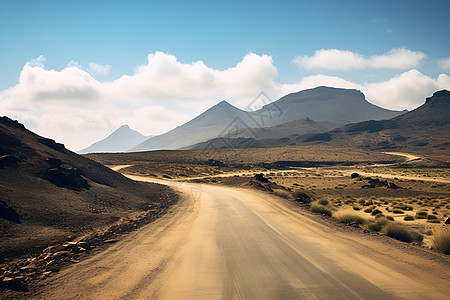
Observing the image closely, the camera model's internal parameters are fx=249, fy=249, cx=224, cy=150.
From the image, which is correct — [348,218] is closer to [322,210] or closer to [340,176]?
[322,210]

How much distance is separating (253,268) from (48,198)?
12.6 metres

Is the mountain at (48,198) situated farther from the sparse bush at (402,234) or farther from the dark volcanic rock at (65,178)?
the sparse bush at (402,234)

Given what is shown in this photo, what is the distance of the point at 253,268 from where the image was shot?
23.9 feet

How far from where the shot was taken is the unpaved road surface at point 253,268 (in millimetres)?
5930

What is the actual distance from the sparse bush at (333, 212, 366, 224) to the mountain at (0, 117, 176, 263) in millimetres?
12898

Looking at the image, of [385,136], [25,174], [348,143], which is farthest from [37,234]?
[385,136]

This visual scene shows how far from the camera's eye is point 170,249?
9.19 meters

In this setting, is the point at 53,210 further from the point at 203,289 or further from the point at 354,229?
the point at 354,229

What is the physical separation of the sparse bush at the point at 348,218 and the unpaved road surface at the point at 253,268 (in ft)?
7.33

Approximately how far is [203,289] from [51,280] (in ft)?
13.7

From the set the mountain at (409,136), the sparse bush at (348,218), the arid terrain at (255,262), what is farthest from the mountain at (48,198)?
the mountain at (409,136)

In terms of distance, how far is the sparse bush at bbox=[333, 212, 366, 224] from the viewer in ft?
44.7

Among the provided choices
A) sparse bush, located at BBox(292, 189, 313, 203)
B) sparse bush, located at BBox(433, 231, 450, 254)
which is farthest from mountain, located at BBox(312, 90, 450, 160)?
sparse bush, located at BBox(433, 231, 450, 254)

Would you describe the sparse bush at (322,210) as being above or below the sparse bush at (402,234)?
below
